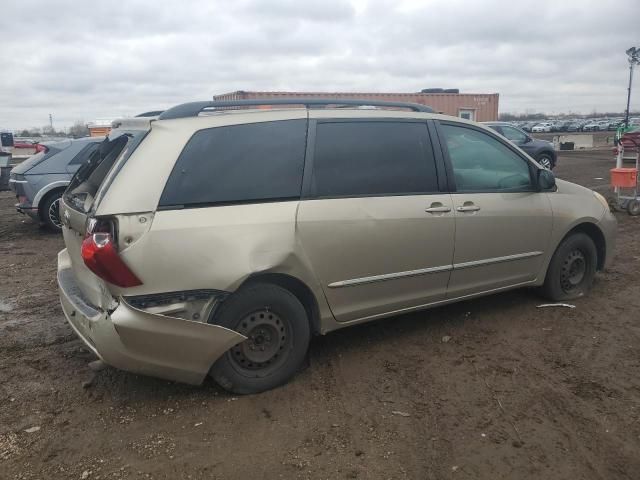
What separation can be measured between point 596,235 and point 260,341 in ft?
11.7

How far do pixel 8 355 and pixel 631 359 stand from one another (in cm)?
460

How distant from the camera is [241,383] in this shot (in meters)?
3.40

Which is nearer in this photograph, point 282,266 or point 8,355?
point 282,266

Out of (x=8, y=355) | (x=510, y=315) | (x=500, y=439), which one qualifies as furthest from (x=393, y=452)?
(x=8, y=355)

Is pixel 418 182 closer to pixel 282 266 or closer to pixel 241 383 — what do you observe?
pixel 282 266

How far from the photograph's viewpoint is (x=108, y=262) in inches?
116

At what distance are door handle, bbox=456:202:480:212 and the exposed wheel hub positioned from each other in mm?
1659

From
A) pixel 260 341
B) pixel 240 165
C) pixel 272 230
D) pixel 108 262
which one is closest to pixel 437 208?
pixel 272 230

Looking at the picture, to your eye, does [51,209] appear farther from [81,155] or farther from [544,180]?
[544,180]

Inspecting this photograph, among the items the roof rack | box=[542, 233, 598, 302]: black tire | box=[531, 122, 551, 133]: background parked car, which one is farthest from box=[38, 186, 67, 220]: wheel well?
box=[531, 122, 551, 133]: background parked car

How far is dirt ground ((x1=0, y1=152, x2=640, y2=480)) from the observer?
278 cm

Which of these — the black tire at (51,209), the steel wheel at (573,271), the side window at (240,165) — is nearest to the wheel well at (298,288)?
the side window at (240,165)

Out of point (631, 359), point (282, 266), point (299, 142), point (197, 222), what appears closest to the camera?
point (197, 222)

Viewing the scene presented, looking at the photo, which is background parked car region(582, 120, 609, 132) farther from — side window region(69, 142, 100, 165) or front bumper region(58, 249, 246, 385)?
front bumper region(58, 249, 246, 385)
